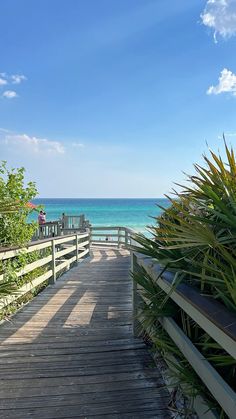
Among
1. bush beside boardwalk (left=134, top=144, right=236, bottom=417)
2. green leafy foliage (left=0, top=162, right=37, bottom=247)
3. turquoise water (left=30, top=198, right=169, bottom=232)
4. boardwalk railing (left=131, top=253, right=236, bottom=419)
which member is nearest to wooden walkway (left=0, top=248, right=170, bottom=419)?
bush beside boardwalk (left=134, top=144, right=236, bottom=417)

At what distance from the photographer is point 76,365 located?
326 cm

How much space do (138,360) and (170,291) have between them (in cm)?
146

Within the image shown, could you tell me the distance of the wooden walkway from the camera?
8.35 ft

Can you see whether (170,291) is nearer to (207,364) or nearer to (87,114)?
(207,364)

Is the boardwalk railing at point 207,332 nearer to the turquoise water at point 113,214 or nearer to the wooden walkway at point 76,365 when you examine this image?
the wooden walkway at point 76,365

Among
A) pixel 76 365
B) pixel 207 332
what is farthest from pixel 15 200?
pixel 207 332

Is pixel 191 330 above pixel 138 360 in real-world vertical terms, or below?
above

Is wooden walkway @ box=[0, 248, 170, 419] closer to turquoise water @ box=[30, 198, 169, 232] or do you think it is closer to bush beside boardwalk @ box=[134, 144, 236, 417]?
bush beside boardwalk @ box=[134, 144, 236, 417]

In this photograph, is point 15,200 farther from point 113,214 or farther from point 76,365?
point 113,214

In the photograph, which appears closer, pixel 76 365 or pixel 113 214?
pixel 76 365

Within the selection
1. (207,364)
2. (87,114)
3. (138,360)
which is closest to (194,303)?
(207,364)

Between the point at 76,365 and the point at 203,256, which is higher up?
the point at 203,256

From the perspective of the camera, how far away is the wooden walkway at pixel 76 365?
2545 millimetres

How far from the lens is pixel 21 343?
149 inches
